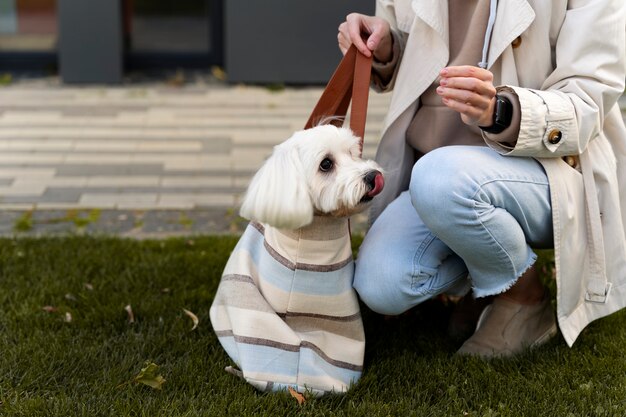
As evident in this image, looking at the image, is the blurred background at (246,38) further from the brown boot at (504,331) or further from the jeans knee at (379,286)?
the jeans knee at (379,286)

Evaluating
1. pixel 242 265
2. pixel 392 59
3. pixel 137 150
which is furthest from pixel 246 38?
pixel 242 265

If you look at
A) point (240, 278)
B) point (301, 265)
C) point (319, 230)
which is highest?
point (319, 230)

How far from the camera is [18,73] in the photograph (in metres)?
7.71

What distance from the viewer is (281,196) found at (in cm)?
244

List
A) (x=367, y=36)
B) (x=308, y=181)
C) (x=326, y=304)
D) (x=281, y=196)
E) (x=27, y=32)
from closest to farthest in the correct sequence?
1. (x=281, y=196)
2. (x=308, y=181)
3. (x=326, y=304)
4. (x=367, y=36)
5. (x=27, y=32)

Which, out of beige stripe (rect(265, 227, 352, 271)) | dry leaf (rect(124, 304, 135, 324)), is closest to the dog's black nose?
beige stripe (rect(265, 227, 352, 271))

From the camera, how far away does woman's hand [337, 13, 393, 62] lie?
2.87 metres

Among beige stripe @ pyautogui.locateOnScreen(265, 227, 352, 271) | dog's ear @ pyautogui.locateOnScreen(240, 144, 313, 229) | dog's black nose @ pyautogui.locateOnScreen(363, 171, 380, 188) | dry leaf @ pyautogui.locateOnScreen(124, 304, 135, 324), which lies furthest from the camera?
dry leaf @ pyautogui.locateOnScreen(124, 304, 135, 324)

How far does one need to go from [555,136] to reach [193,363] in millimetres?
1343

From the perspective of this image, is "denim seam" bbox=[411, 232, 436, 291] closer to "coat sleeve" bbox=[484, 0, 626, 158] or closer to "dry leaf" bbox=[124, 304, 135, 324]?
"coat sleeve" bbox=[484, 0, 626, 158]

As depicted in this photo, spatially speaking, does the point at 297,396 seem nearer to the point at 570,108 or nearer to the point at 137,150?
the point at 570,108

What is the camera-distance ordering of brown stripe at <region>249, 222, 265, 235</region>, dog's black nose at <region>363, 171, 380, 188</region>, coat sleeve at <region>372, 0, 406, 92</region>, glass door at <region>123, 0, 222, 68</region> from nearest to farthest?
dog's black nose at <region>363, 171, 380, 188</region> → brown stripe at <region>249, 222, 265, 235</region> → coat sleeve at <region>372, 0, 406, 92</region> → glass door at <region>123, 0, 222, 68</region>

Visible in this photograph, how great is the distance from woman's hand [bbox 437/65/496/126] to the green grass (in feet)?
2.88

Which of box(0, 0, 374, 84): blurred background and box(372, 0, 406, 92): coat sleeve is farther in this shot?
box(0, 0, 374, 84): blurred background
